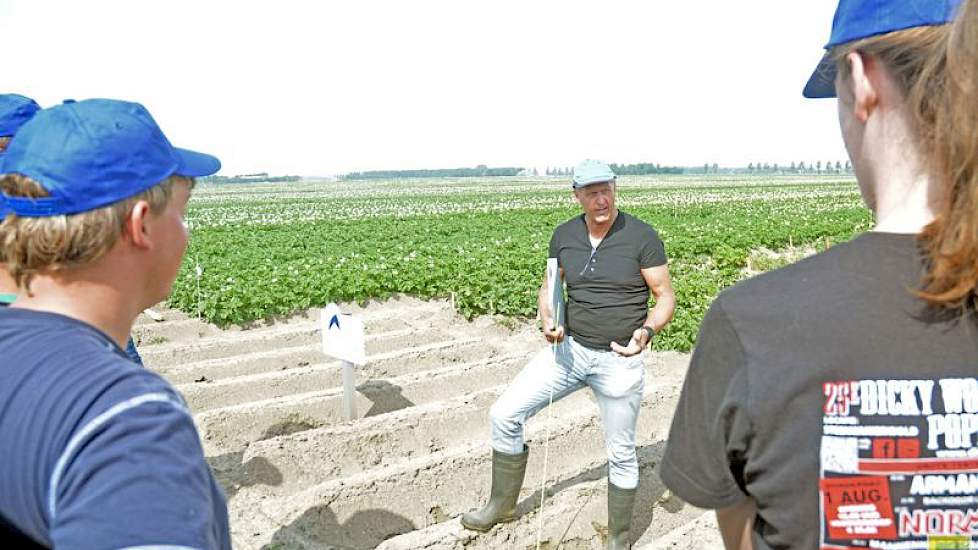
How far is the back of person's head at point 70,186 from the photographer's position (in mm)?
1370

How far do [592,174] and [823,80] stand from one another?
2.97m

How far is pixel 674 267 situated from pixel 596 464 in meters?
10.3

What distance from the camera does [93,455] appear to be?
112cm

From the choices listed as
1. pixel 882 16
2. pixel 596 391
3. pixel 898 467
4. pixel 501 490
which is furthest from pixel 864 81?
pixel 501 490

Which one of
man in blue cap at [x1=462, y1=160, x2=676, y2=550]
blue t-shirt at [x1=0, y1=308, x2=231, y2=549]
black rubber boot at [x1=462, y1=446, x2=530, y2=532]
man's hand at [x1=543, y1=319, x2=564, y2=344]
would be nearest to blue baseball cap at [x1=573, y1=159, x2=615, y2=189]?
man in blue cap at [x1=462, y1=160, x2=676, y2=550]

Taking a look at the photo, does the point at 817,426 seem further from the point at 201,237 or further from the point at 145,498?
the point at 201,237

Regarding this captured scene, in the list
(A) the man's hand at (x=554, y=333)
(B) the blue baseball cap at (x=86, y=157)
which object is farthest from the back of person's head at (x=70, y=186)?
(A) the man's hand at (x=554, y=333)

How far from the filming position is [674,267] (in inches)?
614

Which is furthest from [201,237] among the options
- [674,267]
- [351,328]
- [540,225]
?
[351,328]

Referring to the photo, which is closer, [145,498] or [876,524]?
[145,498]

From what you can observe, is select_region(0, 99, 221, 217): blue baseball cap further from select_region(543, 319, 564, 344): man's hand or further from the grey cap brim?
select_region(543, 319, 564, 344): man's hand

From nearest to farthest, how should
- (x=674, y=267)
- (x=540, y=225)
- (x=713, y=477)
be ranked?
(x=713, y=477)
(x=674, y=267)
(x=540, y=225)

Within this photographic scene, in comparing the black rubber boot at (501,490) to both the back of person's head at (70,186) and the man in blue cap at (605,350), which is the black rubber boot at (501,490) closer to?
the man in blue cap at (605,350)

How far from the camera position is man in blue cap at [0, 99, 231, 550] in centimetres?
112
